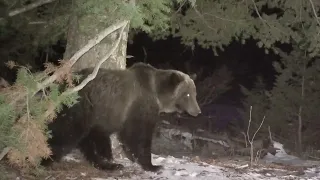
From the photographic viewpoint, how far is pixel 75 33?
7.37m

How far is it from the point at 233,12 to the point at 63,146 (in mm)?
5817

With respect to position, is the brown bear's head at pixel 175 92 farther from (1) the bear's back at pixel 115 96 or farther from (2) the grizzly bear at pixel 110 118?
(1) the bear's back at pixel 115 96

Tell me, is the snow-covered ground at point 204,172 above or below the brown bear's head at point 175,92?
below

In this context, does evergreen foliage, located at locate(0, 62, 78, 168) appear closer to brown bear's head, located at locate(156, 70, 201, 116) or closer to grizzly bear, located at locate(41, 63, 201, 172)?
grizzly bear, located at locate(41, 63, 201, 172)

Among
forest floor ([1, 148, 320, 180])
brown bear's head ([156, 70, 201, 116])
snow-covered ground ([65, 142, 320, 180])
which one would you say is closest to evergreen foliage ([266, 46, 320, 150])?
snow-covered ground ([65, 142, 320, 180])

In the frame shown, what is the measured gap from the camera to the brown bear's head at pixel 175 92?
7008mm

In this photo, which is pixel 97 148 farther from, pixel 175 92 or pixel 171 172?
pixel 175 92

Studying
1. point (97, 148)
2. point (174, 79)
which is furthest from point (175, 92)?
point (97, 148)

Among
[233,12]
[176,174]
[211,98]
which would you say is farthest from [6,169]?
[211,98]

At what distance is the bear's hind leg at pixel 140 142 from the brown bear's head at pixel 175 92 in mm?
540

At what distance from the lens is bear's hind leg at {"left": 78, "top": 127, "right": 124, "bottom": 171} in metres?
6.66

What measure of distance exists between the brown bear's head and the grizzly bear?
0.06m

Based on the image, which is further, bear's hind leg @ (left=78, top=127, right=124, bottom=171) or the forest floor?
bear's hind leg @ (left=78, top=127, right=124, bottom=171)

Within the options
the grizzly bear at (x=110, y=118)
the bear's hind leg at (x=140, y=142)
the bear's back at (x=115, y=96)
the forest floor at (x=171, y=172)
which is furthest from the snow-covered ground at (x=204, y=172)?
the bear's back at (x=115, y=96)
